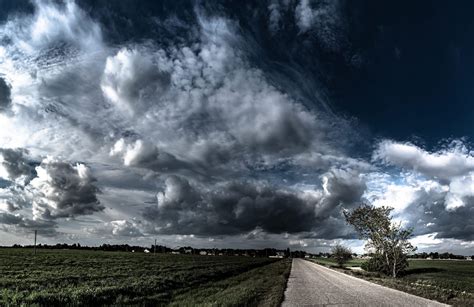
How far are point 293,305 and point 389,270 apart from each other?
148 feet

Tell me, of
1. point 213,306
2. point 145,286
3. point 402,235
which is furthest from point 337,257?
point 213,306

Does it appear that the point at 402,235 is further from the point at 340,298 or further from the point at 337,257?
the point at 337,257

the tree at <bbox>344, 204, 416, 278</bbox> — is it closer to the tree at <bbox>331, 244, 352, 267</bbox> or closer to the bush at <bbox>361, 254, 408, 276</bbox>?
the bush at <bbox>361, 254, 408, 276</bbox>

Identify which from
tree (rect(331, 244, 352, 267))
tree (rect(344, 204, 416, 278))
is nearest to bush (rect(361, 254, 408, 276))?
tree (rect(344, 204, 416, 278))

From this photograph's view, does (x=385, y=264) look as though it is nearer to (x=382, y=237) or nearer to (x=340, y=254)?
(x=382, y=237)

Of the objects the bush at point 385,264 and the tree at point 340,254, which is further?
the tree at point 340,254

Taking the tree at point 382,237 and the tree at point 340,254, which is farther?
the tree at point 340,254

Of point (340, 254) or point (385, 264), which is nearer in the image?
point (385, 264)

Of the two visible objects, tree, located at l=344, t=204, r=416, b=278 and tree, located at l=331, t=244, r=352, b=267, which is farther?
tree, located at l=331, t=244, r=352, b=267

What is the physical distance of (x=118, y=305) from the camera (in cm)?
2044

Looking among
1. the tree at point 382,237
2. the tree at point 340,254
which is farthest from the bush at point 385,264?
the tree at point 340,254

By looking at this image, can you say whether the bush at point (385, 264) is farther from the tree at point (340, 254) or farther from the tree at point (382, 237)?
the tree at point (340, 254)

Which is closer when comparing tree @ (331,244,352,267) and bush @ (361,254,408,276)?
bush @ (361,254,408,276)

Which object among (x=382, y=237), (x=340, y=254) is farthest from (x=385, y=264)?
(x=340, y=254)
